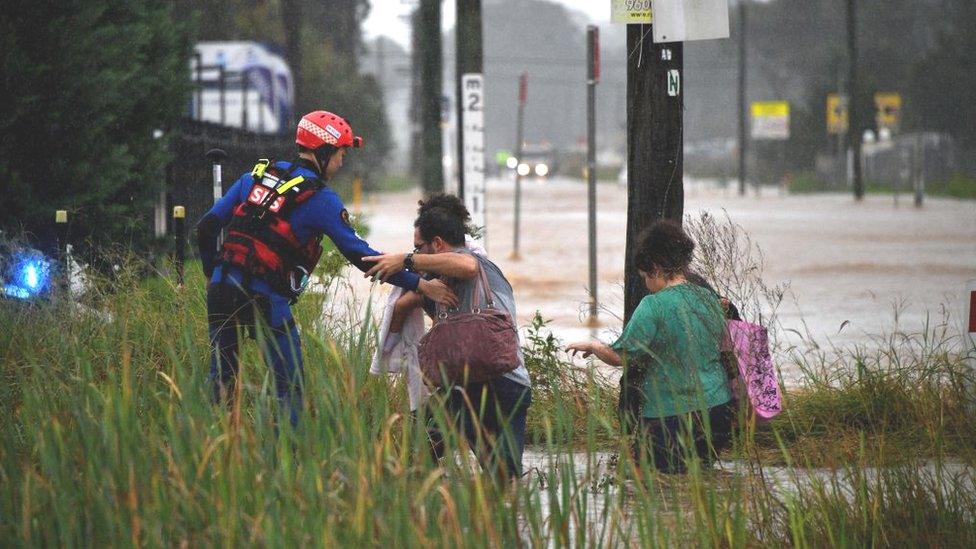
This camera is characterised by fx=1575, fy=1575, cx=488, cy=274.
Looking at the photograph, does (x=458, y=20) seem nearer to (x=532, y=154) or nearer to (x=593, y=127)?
(x=593, y=127)

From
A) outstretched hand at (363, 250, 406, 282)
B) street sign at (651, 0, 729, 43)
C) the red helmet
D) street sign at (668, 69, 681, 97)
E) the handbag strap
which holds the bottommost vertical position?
the handbag strap

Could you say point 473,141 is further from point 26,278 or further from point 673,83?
point 26,278

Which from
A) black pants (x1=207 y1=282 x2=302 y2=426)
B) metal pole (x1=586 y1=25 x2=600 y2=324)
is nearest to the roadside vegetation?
black pants (x1=207 y1=282 x2=302 y2=426)

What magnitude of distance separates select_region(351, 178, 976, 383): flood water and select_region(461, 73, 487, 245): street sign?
44.3 inches

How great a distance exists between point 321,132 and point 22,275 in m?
2.78

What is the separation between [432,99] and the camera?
23734 mm

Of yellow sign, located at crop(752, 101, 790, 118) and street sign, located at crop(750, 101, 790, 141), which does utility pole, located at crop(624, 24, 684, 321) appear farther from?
yellow sign, located at crop(752, 101, 790, 118)

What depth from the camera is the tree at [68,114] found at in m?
11.8

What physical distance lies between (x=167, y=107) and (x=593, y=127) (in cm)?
428

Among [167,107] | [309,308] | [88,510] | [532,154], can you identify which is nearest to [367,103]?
[532,154]

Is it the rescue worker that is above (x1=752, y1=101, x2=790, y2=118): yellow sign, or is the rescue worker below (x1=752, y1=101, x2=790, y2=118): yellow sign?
below

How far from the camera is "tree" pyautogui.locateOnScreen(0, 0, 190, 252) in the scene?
38.8 ft

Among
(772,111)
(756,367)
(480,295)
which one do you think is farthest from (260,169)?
(772,111)

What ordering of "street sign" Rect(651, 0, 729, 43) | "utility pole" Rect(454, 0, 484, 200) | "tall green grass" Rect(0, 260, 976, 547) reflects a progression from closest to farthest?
"tall green grass" Rect(0, 260, 976, 547) < "street sign" Rect(651, 0, 729, 43) < "utility pole" Rect(454, 0, 484, 200)
